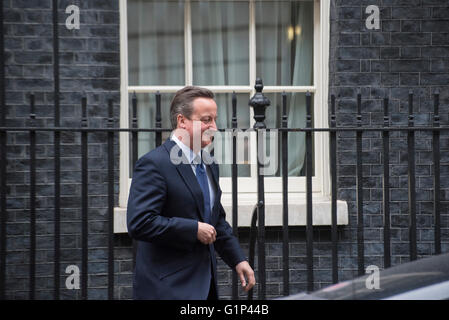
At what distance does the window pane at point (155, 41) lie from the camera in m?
6.64

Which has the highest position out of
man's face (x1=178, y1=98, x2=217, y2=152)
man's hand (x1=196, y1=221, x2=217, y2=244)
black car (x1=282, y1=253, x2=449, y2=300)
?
man's face (x1=178, y1=98, x2=217, y2=152)

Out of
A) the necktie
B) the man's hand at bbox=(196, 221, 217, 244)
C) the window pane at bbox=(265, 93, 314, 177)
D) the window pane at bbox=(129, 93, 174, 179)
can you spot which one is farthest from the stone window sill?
the man's hand at bbox=(196, 221, 217, 244)

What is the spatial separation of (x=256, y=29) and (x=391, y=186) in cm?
192

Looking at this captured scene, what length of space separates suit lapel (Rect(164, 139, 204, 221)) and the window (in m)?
2.79

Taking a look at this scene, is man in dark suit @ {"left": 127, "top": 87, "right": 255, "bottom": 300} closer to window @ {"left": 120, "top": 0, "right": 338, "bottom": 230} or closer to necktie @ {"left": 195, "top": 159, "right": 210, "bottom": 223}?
necktie @ {"left": 195, "top": 159, "right": 210, "bottom": 223}

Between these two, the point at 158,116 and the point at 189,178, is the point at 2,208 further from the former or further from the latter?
the point at 189,178

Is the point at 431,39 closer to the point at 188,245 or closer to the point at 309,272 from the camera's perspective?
the point at 309,272

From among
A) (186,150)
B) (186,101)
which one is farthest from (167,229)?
→ (186,101)

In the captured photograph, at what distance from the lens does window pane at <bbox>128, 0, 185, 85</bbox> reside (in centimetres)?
664

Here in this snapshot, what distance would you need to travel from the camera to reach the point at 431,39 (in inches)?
255

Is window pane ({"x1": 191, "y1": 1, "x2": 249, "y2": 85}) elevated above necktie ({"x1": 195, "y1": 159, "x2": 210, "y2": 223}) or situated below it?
above

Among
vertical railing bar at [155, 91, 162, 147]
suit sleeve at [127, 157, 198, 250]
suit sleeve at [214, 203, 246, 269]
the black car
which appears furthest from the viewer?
vertical railing bar at [155, 91, 162, 147]

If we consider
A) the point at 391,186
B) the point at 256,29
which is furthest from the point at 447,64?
the point at 256,29

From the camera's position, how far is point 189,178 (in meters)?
3.70
